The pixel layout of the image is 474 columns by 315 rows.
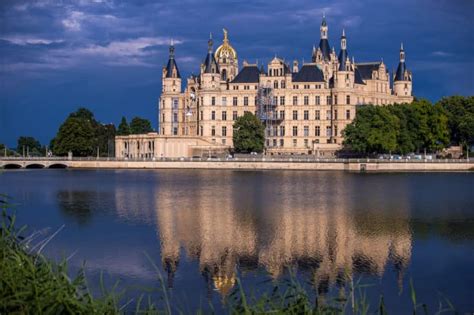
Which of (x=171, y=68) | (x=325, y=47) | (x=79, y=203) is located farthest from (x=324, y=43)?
(x=79, y=203)

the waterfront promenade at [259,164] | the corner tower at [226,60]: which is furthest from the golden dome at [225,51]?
the waterfront promenade at [259,164]

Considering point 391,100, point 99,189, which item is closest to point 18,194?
point 99,189

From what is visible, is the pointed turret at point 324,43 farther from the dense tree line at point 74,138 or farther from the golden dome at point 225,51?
the dense tree line at point 74,138

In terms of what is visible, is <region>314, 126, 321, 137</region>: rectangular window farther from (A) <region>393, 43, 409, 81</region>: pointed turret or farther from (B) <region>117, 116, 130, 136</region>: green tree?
(B) <region>117, 116, 130, 136</region>: green tree

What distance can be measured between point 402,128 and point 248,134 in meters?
18.1

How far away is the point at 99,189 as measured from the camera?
5212 cm

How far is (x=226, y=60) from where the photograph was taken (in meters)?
108

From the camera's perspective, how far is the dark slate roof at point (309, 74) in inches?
3824

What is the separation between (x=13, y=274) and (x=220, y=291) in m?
9.01

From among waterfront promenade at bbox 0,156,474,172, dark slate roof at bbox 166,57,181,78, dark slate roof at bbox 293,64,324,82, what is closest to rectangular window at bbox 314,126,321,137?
dark slate roof at bbox 293,64,324,82

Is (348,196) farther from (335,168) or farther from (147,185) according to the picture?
(335,168)

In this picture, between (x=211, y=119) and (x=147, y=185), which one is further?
(x=211, y=119)

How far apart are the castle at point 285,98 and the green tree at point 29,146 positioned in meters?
23.5

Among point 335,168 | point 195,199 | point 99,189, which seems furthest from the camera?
point 335,168
